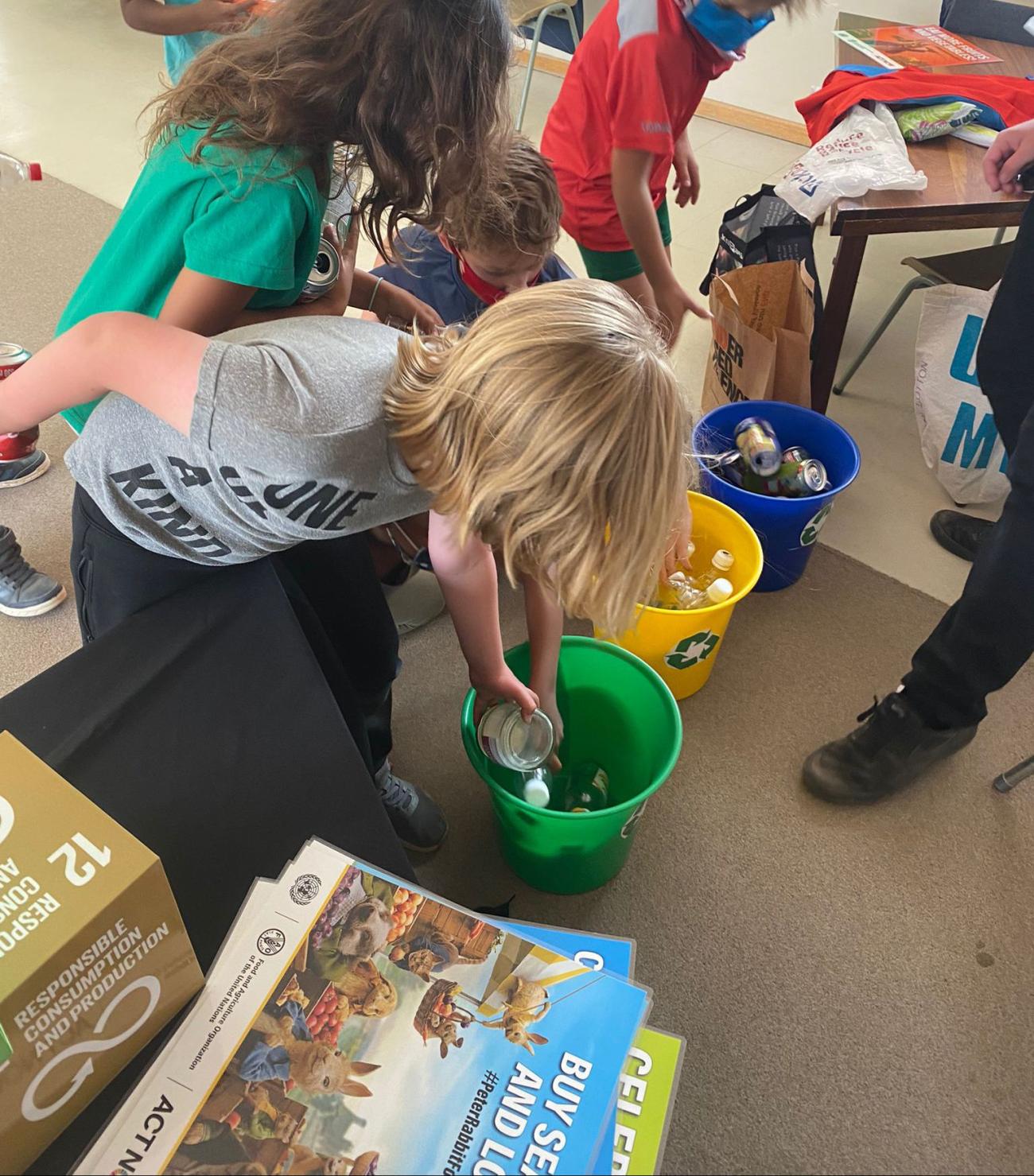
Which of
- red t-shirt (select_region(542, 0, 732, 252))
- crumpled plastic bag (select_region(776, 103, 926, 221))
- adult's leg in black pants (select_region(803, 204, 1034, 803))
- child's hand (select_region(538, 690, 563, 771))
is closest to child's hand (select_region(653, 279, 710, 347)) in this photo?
red t-shirt (select_region(542, 0, 732, 252))

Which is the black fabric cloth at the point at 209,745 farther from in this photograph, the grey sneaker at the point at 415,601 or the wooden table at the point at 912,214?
the wooden table at the point at 912,214

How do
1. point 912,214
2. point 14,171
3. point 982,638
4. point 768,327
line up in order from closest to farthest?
1. point 982,638
2. point 912,214
3. point 768,327
4. point 14,171

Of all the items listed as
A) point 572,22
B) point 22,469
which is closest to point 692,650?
point 22,469

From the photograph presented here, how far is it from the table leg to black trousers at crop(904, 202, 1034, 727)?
33 cm

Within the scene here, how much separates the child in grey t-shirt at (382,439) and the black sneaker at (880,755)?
725mm

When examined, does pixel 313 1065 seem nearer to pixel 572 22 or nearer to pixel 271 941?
pixel 271 941

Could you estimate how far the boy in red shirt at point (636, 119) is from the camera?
55.9 inches

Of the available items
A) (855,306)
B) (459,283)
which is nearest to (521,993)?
(459,283)

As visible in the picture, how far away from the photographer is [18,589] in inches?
62.1

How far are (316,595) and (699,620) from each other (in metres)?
0.59

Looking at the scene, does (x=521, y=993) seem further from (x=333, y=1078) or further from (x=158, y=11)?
(x=158, y=11)

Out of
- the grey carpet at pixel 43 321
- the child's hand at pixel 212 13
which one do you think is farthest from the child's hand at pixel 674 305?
the grey carpet at pixel 43 321

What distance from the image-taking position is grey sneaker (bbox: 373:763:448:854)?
1.26 metres

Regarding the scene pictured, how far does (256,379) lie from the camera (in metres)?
0.75
